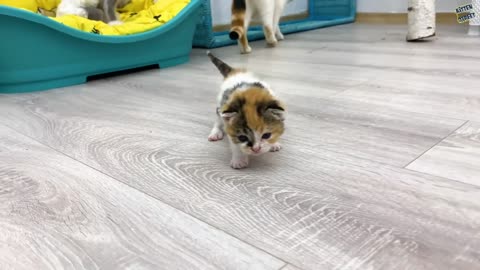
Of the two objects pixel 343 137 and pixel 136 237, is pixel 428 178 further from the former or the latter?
pixel 136 237

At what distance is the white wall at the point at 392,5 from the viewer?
3.34m

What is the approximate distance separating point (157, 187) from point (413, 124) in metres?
0.76

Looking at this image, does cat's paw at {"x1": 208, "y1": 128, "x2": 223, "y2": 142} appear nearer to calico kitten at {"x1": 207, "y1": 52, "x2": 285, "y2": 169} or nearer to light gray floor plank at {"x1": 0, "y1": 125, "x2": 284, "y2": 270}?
calico kitten at {"x1": 207, "y1": 52, "x2": 285, "y2": 169}

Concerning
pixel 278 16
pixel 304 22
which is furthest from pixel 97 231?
pixel 304 22

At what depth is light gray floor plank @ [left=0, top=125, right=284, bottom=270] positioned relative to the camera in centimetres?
67

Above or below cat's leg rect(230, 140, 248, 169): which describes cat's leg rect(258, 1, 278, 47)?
above

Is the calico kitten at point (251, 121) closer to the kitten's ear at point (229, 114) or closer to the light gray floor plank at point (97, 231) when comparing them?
the kitten's ear at point (229, 114)

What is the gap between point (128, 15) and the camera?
2.83 metres

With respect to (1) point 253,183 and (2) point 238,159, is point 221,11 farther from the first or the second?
(1) point 253,183

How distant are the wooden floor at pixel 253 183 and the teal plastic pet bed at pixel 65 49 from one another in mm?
283

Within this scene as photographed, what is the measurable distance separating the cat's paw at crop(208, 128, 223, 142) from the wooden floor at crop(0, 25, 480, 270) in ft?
0.08

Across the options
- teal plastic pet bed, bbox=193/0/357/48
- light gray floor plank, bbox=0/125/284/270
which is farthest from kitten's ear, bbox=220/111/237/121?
teal plastic pet bed, bbox=193/0/357/48

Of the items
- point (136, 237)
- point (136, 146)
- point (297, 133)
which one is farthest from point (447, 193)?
point (136, 146)

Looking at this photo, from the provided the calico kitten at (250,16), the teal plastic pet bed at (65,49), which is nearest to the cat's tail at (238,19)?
the calico kitten at (250,16)
